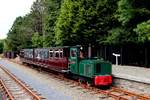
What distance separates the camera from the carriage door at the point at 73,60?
26523mm

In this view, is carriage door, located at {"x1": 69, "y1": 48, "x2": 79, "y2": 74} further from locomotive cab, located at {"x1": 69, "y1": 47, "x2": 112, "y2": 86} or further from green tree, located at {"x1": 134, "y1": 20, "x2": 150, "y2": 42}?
green tree, located at {"x1": 134, "y1": 20, "x2": 150, "y2": 42}

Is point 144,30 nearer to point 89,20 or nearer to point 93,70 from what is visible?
point 93,70

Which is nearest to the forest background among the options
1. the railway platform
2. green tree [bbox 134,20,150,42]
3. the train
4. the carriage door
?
green tree [bbox 134,20,150,42]

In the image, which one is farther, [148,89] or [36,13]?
[36,13]

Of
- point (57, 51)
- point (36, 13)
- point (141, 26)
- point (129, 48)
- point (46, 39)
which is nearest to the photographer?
point (141, 26)

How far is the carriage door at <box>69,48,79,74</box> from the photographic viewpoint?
1044 inches

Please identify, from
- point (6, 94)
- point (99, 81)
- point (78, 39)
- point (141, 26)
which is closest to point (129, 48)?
point (78, 39)

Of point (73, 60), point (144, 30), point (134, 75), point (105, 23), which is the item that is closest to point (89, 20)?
point (105, 23)

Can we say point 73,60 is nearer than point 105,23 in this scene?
Yes

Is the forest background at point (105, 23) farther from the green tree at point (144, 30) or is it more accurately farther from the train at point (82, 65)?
the train at point (82, 65)

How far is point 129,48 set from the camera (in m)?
37.8

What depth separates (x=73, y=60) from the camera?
2716 cm

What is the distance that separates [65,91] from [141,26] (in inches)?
294

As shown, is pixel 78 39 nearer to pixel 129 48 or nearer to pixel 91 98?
pixel 129 48
